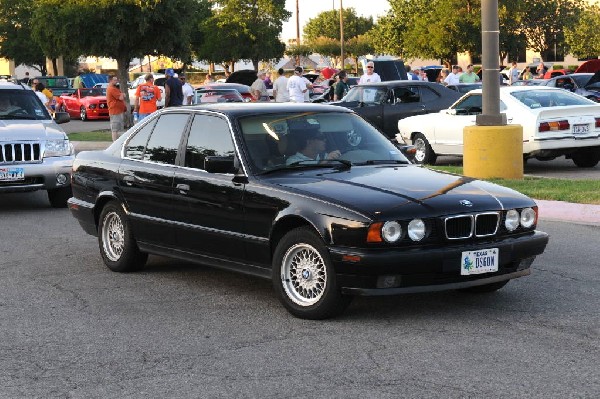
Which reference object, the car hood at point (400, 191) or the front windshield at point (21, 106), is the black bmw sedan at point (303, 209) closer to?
the car hood at point (400, 191)

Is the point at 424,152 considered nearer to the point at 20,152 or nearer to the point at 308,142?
the point at 20,152

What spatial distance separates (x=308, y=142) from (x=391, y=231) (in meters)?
1.52

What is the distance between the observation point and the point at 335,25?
393ft

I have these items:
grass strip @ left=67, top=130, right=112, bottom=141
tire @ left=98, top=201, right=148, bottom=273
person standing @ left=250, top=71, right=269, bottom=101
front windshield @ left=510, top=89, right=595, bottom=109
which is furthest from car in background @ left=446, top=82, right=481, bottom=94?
tire @ left=98, top=201, right=148, bottom=273

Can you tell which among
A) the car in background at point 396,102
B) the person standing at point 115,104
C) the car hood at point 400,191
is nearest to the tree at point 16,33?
the person standing at point 115,104

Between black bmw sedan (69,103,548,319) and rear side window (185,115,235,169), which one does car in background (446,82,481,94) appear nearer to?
black bmw sedan (69,103,548,319)

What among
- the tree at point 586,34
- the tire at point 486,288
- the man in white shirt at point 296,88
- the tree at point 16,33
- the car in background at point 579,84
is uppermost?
the tree at point 16,33

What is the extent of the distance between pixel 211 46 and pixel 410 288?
67203mm

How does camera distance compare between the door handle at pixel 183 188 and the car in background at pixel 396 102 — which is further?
the car in background at pixel 396 102

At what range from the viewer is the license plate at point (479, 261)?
7.13m

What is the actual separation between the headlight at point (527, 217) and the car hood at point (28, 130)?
333 inches

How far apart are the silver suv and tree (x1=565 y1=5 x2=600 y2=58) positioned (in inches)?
2131

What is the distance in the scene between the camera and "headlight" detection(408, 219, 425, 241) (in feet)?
23.0

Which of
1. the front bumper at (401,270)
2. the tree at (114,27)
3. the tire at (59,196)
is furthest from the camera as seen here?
the tree at (114,27)
